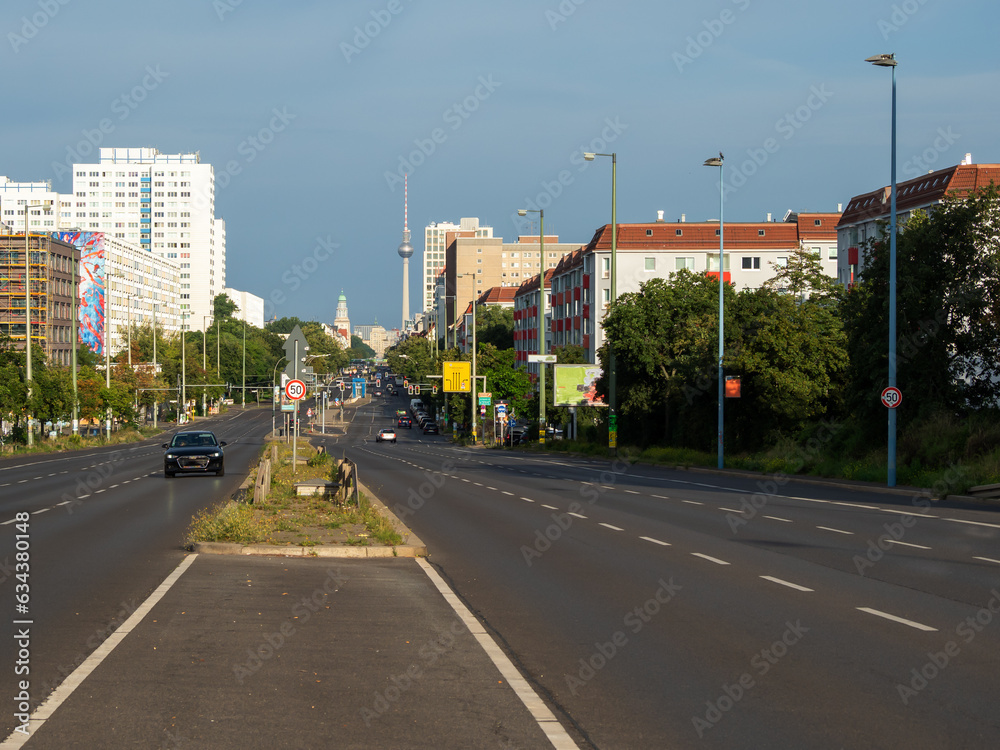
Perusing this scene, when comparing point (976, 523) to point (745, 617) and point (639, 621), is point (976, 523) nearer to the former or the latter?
point (745, 617)

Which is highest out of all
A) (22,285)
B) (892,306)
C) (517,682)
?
(22,285)

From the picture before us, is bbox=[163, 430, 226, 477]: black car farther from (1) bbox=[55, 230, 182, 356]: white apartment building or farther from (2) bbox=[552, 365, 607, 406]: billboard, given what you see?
(1) bbox=[55, 230, 182, 356]: white apartment building

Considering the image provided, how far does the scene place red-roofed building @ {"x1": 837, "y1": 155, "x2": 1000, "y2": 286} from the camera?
194 ft

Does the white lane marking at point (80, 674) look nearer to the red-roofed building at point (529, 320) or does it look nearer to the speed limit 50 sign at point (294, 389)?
the speed limit 50 sign at point (294, 389)

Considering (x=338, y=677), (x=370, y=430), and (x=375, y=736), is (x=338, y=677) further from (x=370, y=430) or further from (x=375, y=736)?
(x=370, y=430)

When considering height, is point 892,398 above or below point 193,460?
above

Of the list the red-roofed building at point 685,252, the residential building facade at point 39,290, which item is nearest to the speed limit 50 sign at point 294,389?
the red-roofed building at point 685,252

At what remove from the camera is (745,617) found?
9688 millimetres

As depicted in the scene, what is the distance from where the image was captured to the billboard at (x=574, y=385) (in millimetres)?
65250

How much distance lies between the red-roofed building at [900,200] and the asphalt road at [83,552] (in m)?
35.7

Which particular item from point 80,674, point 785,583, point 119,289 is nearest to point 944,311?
point 785,583

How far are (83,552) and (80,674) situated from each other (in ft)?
24.1

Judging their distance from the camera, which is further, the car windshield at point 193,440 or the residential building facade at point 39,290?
the residential building facade at point 39,290

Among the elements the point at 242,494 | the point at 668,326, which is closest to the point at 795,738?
the point at 242,494
